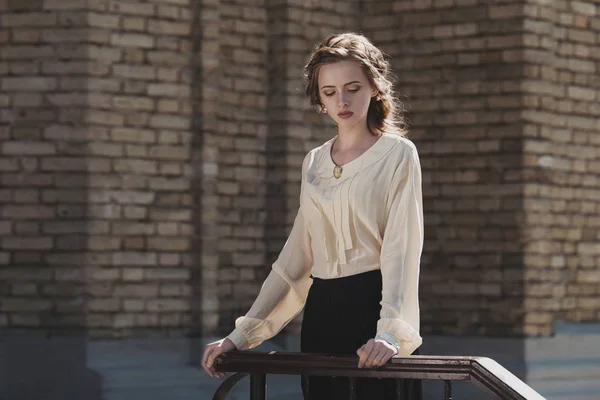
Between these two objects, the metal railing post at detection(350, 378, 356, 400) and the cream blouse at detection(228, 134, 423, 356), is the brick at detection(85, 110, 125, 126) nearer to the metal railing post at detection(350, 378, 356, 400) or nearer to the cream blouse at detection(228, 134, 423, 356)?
the cream blouse at detection(228, 134, 423, 356)

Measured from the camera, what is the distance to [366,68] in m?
2.83

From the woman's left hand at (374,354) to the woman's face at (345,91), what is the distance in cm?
62

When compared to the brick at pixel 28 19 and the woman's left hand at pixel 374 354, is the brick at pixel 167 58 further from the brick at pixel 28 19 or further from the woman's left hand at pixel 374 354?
the woman's left hand at pixel 374 354

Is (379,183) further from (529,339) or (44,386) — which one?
(529,339)

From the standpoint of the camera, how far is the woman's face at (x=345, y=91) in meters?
2.84

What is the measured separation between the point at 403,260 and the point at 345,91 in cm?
45

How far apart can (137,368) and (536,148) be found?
3.05 metres

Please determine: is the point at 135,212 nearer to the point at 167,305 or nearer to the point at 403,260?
the point at 167,305

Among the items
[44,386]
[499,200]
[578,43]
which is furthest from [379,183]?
[578,43]

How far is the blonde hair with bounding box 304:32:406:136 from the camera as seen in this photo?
111 inches

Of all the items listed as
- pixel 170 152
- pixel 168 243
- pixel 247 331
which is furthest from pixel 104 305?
pixel 247 331

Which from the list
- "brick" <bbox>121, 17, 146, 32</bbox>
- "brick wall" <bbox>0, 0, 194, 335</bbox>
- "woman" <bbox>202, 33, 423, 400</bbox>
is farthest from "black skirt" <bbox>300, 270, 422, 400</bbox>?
"brick" <bbox>121, 17, 146, 32</bbox>

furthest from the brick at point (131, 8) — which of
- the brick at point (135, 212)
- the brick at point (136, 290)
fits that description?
the brick at point (136, 290)

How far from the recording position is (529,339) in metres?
7.71
